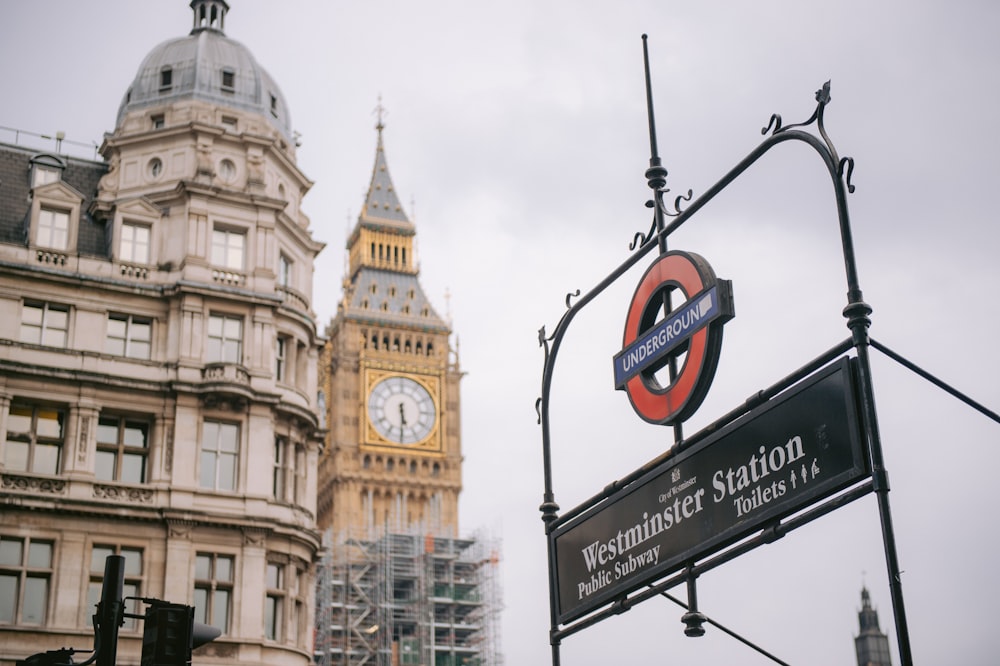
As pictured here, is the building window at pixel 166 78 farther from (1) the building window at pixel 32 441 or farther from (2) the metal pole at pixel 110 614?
(2) the metal pole at pixel 110 614

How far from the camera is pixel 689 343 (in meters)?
9.19

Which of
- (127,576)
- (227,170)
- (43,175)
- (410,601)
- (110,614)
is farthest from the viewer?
(410,601)

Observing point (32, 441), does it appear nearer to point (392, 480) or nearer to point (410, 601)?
point (410, 601)

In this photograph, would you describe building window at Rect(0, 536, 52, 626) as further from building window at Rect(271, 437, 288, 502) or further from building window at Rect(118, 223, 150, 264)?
building window at Rect(118, 223, 150, 264)

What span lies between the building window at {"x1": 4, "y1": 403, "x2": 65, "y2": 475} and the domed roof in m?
12.0

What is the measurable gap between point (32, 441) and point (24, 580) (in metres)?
3.85

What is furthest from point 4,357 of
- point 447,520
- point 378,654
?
point 447,520

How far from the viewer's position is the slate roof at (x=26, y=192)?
1580 inches

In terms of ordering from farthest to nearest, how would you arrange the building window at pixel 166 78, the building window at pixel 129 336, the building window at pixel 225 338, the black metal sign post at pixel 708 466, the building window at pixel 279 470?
the building window at pixel 166 78, the building window at pixel 279 470, the building window at pixel 225 338, the building window at pixel 129 336, the black metal sign post at pixel 708 466

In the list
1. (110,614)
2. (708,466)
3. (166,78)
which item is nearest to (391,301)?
(166,78)

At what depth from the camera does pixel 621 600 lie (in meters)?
9.66

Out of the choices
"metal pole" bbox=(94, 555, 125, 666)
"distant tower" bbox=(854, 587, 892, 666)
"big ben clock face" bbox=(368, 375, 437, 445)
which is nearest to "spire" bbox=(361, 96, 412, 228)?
"big ben clock face" bbox=(368, 375, 437, 445)

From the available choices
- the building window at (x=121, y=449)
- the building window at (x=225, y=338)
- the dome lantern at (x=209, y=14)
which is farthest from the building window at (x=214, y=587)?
the dome lantern at (x=209, y=14)

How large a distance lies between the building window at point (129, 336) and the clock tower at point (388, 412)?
252ft
